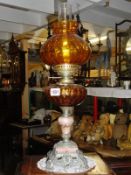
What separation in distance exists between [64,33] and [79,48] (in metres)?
0.12

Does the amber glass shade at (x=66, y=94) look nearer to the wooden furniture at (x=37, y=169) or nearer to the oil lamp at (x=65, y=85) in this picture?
the oil lamp at (x=65, y=85)

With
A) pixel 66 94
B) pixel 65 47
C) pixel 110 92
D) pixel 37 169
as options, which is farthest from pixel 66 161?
pixel 110 92

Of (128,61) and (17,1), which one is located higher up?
(17,1)

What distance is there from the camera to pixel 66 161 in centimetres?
136

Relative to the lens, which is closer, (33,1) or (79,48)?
(79,48)

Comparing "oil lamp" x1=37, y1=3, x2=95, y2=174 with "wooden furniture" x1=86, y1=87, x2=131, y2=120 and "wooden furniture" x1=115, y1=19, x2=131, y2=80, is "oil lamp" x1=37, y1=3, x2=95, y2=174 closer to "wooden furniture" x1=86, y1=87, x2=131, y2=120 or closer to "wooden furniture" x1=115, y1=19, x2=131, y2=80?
"wooden furniture" x1=86, y1=87, x2=131, y2=120

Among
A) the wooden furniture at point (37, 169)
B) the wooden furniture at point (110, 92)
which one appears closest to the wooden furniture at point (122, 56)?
the wooden furniture at point (110, 92)

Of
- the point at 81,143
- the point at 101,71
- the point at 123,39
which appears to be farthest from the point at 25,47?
the point at 81,143

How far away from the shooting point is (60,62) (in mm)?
1358

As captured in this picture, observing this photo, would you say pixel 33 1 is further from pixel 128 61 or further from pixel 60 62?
pixel 60 62

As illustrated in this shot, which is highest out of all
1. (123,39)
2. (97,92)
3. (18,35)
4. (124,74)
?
(18,35)

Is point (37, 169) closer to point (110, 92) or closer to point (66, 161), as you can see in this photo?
point (66, 161)

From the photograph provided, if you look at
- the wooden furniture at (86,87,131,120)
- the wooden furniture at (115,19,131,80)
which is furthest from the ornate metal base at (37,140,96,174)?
the wooden furniture at (115,19,131,80)

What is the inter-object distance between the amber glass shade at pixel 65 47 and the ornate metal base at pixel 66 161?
43 cm
